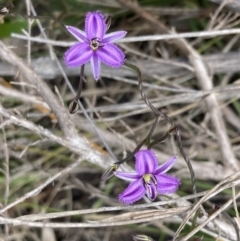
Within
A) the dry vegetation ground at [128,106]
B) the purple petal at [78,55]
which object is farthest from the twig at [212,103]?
the purple petal at [78,55]

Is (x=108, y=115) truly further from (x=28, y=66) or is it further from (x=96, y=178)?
(x=28, y=66)

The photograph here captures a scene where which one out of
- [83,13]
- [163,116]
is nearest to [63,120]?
[163,116]

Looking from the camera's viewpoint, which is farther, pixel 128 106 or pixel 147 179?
pixel 128 106

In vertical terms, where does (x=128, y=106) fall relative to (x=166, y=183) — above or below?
above

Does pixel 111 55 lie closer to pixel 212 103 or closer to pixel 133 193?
pixel 133 193

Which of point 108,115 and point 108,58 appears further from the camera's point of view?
point 108,115

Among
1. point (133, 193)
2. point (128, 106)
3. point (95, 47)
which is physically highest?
point (95, 47)

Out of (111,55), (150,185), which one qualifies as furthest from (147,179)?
(111,55)

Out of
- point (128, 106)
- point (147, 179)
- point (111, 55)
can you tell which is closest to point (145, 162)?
point (147, 179)
